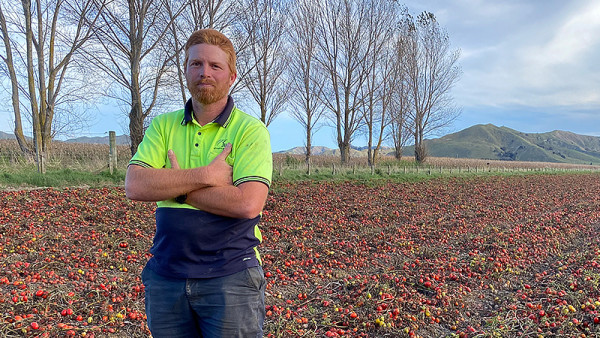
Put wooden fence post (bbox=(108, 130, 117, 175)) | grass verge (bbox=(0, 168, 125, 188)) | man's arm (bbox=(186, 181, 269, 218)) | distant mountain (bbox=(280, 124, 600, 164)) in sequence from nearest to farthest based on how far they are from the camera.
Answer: man's arm (bbox=(186, 181, 269, 218)) → grass verge (bbox=(0, 168, 125, 188)) → wooden fence post (bbox=(108, 130, 117, 175)) → distant mountain (bbox=(280, 124, 600, 164))

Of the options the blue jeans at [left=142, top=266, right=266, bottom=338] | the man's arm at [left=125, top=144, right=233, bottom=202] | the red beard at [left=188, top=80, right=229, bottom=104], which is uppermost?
the red beard at [left=188, top=80, right=229, bottom=104]

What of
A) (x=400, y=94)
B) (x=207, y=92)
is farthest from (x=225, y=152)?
(x=400, y=94)

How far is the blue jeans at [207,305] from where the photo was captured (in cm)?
165

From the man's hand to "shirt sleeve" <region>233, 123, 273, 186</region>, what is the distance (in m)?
0.03

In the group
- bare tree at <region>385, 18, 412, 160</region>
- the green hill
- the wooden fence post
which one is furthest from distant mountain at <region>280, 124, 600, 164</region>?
the wooden fence post

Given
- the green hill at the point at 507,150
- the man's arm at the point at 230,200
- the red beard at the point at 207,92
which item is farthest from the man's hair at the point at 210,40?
the green hill at the point at 507,150

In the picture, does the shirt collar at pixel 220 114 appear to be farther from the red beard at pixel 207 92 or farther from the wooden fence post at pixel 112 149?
the wooden fence post at pixel 112 149

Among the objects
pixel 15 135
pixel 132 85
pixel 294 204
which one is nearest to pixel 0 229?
pixel 294 204

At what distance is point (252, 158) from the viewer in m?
1.74

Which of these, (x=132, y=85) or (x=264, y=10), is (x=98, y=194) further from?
(x=264, y=10)

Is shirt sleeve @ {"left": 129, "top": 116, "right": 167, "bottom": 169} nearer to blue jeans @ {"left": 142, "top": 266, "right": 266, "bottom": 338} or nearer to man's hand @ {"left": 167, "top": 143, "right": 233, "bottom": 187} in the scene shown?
man's hand @ {"left": 167, "top": 143, "right": 233, "bottom": 187}

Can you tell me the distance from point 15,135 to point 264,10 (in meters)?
11.9

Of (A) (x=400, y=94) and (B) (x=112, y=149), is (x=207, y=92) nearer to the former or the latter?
(B) (x=112, y=149)

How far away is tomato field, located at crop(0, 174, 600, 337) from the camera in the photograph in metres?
3.91
